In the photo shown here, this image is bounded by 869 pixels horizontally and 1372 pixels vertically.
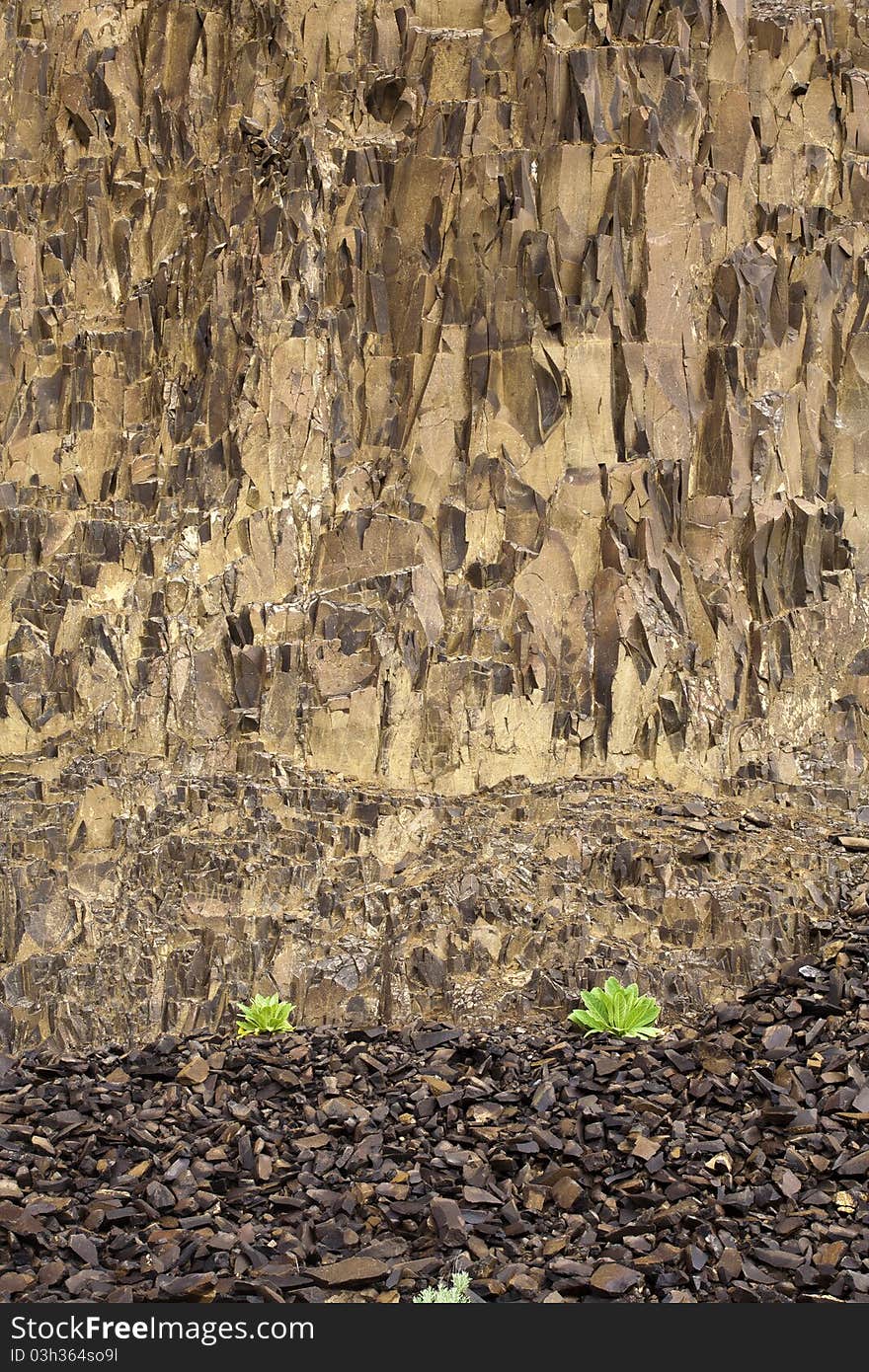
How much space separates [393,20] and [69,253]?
3.31m

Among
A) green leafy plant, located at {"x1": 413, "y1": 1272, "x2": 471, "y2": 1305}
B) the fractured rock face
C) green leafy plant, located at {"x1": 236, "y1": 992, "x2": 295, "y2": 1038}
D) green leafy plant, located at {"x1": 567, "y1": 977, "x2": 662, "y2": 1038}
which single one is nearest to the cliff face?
the fractured rock face

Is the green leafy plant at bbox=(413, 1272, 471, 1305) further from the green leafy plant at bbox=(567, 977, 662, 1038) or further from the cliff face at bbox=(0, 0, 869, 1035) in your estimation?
the cliff face at bbox=(0, 0, 869, 1035)

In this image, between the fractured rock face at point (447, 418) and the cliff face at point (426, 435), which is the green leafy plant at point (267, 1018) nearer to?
the cliff face at point (426, 435)

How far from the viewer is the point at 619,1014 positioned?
941 cm

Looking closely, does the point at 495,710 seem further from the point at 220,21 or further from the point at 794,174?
the point at 220,21

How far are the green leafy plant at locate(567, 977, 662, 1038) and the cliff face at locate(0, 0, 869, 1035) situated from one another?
1826mm

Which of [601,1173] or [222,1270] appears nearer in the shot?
[222,1270]

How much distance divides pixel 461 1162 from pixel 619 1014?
1.97m

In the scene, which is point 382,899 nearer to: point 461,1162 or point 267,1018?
point 267,1018

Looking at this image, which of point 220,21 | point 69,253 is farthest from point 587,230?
point 69,253

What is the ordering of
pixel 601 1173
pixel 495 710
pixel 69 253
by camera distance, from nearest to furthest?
pixel 601 1173 → pixel 495 710 → pixel 69 253

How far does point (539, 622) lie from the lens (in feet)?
34.9

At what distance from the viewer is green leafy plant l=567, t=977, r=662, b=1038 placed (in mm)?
9383

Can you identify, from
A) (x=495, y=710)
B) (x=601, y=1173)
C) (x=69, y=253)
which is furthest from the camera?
(x=69, y=253)
